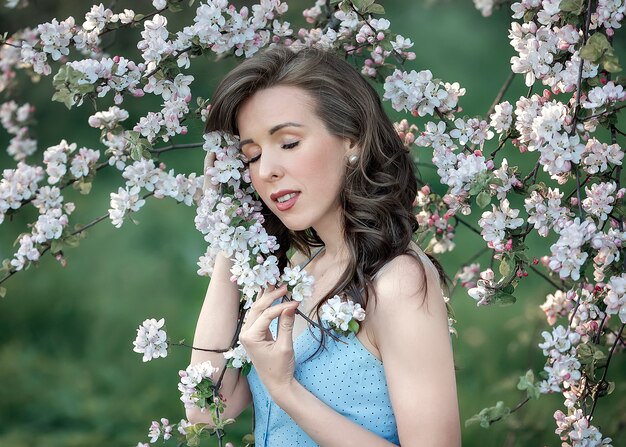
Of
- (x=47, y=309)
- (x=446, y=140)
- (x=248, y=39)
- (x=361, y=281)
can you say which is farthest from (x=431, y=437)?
(x=47, y=309)

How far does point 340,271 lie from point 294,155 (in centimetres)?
27

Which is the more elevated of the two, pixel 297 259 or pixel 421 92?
pixel 421 92

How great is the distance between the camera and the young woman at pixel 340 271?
164 centimetres

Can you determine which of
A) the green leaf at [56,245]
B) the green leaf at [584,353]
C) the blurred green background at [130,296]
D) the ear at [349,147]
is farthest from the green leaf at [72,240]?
the blurred green background at [130,296]

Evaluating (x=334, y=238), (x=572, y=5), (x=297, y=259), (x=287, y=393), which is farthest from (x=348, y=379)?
(x=572, y=5)

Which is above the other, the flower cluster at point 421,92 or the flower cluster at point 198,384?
the flower cluster at point 421,92

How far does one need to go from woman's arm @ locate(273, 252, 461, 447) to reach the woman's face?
0.66 ft

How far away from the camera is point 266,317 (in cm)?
164

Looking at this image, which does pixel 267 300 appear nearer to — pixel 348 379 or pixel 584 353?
pixel 348 379

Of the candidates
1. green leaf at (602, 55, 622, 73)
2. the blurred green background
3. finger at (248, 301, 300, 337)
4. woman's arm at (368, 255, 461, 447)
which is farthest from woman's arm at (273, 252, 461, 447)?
the blurred green background

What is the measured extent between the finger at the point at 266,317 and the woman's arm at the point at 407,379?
0.38 ft

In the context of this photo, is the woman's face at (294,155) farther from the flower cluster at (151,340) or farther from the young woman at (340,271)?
the flower cluster at (151,340)

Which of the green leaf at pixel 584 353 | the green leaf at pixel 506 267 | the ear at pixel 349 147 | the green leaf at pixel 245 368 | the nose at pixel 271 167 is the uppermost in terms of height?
the nose at pixel 271 167

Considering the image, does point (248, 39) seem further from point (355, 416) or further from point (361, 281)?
point (355, 416)
